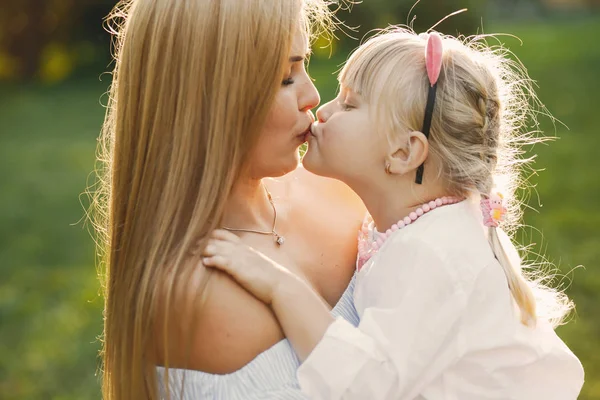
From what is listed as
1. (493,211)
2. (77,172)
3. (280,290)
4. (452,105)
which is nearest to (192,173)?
(280,290)

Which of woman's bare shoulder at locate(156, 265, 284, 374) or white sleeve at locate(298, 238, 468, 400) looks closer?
white sleeve at locate(298, 238, 468, 400)

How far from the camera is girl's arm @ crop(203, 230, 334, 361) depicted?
8.18 feet

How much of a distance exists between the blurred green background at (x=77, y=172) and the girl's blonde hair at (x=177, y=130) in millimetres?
1148

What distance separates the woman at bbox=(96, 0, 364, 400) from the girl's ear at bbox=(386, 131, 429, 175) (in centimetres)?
31

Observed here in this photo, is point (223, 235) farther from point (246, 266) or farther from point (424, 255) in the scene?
point (424, 255)

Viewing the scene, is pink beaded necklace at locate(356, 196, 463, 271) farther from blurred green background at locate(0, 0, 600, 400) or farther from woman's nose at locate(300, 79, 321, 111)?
blurred green background at locate(0, 0, 600, 400)

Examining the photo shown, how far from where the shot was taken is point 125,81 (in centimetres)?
263

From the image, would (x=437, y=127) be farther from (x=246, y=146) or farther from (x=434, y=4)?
(x=434, y=4)

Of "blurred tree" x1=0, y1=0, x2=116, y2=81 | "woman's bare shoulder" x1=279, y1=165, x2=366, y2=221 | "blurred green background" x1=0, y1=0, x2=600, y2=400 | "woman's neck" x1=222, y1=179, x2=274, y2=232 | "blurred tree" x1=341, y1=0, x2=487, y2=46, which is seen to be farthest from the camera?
"blurred tree" x1=0, y1=0, x2=116, y2=81

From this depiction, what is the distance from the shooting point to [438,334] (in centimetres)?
246

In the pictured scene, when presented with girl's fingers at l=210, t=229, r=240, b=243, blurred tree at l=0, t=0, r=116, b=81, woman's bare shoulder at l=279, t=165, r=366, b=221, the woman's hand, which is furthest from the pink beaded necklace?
blurred tree at l=0, t=0, r=116, b=81

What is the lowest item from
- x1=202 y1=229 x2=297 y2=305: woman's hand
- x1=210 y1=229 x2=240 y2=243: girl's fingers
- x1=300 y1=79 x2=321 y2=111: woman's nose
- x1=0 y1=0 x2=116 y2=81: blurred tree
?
x1=0 y1=0 x2=116 y2=81: blurred tree

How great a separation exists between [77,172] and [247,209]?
7668 mm

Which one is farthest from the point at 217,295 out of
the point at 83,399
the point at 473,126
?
the point at 83,399
